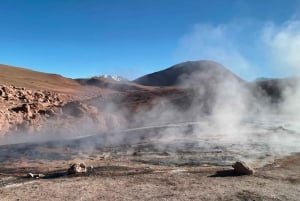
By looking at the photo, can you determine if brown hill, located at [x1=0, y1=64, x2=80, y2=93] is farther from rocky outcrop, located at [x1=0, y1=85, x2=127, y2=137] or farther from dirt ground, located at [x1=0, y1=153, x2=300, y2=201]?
dirt ground, located at [x1=0, y1=153, x2=300, y2=201]

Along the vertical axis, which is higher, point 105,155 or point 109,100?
point 109,100

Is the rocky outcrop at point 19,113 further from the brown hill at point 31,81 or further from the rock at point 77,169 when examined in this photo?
the brown hill at point 31,81

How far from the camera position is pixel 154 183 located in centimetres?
1059

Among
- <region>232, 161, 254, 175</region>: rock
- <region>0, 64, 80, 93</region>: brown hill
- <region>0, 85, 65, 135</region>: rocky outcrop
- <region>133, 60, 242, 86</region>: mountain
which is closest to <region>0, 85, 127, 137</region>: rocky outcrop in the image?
<region>0, 85, 65, 135</region>: rocky outcrop

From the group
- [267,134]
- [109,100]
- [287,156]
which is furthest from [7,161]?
[109,100]

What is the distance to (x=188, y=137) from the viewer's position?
763 inches

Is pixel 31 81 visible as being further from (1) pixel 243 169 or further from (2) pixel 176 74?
(1) pixel 243 169

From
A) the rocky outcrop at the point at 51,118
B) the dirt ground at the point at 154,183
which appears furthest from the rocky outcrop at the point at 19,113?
the dirt ground at the point at 154,183

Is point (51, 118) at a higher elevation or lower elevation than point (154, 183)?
higher

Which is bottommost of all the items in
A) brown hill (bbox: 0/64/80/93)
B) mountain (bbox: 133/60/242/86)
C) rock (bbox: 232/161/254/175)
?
rock (bbox: 232/161/254/175)

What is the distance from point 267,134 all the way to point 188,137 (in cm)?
387

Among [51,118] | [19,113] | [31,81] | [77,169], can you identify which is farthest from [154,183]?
[31,81]

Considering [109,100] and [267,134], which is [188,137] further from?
[109,100]

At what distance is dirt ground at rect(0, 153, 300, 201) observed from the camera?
9.55 m
